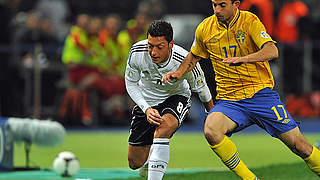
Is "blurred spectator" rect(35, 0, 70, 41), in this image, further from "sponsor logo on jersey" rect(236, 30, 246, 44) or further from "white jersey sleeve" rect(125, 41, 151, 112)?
"sponsor logo on jersey" rect(236, 30, 246, 44)

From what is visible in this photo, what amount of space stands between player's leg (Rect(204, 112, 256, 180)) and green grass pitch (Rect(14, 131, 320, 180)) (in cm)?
131

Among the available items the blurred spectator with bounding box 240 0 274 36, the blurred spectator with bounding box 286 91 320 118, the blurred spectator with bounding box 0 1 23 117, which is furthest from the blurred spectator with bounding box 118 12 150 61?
the blurred spectator with bounding box 286 91 320 118

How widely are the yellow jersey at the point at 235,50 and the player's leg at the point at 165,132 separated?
56 centimetres

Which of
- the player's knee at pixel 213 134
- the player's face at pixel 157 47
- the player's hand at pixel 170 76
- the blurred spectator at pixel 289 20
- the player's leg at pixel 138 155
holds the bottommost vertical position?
the player's leg at pixel 138 155

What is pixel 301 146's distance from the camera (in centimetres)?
693

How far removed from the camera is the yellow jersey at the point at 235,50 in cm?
692

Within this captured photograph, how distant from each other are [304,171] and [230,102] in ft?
6.62

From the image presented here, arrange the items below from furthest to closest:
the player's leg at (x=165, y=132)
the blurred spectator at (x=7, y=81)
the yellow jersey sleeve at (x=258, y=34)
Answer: the blurred spectator at (x=7, y=81), the player's leg at (x=165, y=132), the yellow jersey sleeve at (x=258, y=34)

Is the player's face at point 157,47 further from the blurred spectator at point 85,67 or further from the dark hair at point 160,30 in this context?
the blurred spectator at point 85,67

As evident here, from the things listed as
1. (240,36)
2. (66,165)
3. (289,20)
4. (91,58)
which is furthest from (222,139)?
(289,20)

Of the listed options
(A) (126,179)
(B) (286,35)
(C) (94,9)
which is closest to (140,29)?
(B) (286,35)

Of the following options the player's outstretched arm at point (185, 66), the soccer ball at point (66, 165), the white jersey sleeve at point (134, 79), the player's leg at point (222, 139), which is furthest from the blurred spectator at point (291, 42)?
the player's leg at point (222, 139)

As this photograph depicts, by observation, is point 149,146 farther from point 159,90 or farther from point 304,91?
point 304,91

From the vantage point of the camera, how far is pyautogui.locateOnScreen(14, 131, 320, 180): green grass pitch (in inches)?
347
